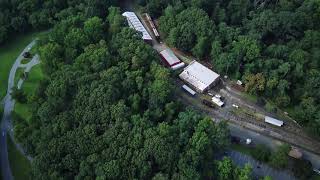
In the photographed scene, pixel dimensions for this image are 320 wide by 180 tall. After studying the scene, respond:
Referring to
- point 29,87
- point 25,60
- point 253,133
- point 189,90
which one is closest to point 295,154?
point 253,133

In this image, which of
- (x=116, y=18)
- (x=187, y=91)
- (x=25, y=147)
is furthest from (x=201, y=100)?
(x=25, y=147)

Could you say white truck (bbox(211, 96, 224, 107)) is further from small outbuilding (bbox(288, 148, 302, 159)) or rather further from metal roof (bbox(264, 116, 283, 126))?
small outbuilding (bbox(288, 148, 302, 159))

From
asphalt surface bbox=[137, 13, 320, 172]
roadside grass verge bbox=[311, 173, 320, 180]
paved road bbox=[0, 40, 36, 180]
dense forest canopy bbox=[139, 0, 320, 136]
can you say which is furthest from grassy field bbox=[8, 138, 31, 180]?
roadside grass verge bbox=[311, 173, 320, 180]

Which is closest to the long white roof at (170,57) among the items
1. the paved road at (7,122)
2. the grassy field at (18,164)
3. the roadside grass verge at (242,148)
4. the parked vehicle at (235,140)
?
the parked vehicle at (235,140)

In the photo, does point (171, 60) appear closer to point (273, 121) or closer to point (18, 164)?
point (273, 121)

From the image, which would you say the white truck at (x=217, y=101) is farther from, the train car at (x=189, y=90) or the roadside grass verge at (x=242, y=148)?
the roadside grass verge at (x=242, y=148)
